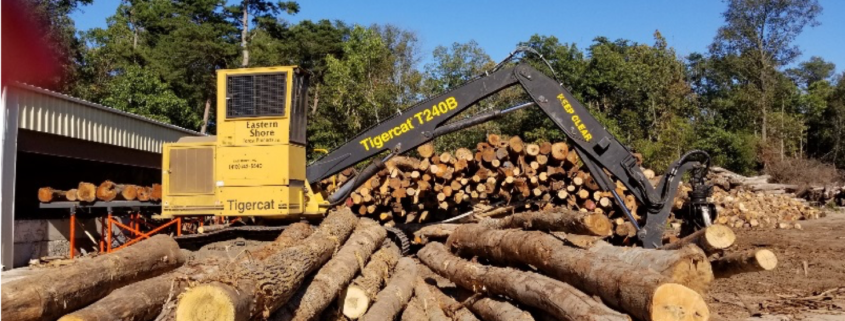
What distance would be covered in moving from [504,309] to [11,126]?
33.6 feet

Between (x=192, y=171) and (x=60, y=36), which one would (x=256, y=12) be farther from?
(x=192, y=171)

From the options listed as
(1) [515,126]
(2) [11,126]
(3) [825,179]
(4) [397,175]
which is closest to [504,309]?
(4) [397,175]

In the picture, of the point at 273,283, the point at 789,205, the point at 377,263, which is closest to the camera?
the point at 273,283

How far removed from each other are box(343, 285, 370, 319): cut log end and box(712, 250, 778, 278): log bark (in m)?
3.44

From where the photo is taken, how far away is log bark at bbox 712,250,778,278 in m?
6.27

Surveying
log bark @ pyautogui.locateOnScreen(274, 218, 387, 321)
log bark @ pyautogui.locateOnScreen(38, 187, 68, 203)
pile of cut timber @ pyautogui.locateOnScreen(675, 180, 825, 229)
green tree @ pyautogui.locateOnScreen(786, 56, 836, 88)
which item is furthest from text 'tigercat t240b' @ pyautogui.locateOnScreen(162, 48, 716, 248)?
green tree @ pyautogui.locateOnScreen(786, 56, 836, 88)

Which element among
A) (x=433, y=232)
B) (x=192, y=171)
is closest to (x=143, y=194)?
(x=192, y=171)

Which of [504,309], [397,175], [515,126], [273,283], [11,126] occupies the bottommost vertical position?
[504,309]

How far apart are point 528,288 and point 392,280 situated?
9.63 feet

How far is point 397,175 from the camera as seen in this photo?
13.4 meters

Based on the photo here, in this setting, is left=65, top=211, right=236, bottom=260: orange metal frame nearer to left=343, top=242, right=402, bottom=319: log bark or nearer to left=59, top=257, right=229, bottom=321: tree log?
left=343, top=242, right=402, bottom=319: log bark

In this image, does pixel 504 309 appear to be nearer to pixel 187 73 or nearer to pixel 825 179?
pixel 825 179

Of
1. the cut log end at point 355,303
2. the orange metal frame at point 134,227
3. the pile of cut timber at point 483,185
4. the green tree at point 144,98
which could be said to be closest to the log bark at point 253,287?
the cut log end at point 355,303

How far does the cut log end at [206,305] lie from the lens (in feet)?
14.1
